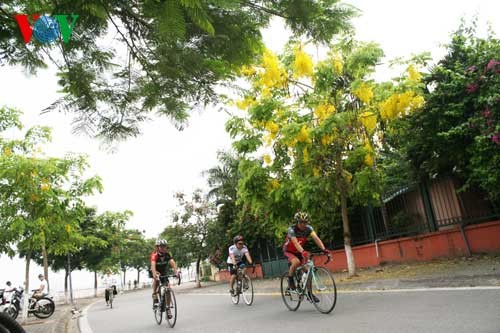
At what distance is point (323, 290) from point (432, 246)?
22.5ft

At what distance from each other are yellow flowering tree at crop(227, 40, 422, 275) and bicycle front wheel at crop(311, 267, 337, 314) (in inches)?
218

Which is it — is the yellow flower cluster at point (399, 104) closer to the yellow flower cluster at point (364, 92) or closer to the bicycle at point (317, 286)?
the yellow flower cluster at point (364, 92)

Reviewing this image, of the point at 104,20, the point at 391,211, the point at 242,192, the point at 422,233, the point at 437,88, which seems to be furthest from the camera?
the point at 391,211

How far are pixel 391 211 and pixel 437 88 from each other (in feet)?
18.3

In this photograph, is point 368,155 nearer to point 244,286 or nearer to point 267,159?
point 267,159

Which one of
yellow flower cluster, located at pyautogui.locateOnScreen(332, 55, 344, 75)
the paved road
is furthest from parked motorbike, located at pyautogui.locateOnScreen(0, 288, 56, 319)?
yellow flower cluster, located at pyautogui.locateOnScreen(332, 55, 344, 75)

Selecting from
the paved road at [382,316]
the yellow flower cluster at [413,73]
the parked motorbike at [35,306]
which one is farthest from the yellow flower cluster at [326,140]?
the parked motorbike at [35,306]

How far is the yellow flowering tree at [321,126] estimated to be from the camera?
12.8m

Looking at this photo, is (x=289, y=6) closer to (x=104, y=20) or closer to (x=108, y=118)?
(x=104, y=20)

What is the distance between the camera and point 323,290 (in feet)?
24.7

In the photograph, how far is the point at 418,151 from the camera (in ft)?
41.3

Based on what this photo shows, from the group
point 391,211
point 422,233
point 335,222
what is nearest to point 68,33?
point 422,233

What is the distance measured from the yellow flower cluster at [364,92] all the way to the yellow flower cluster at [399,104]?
1.72 ft

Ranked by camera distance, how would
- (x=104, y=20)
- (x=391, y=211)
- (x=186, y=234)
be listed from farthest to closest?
(x=186, y=234) < (x=391, y=211) < (x=104, y=20)
